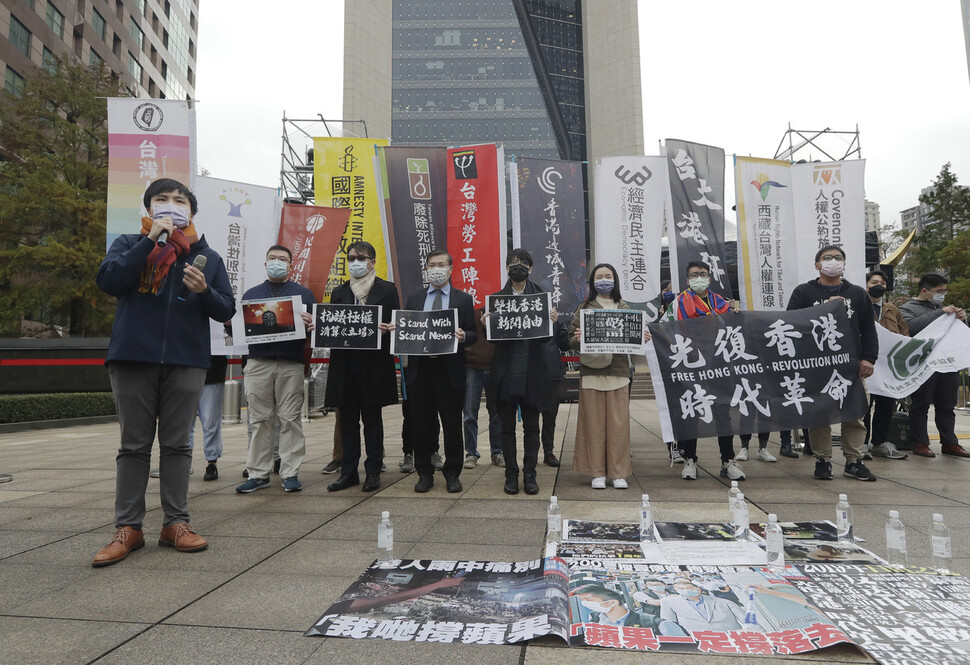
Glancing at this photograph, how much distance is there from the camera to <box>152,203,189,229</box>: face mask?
3350 mm

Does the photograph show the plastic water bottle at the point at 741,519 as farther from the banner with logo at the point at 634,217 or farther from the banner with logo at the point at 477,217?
the banner with logo at the point at 477,217

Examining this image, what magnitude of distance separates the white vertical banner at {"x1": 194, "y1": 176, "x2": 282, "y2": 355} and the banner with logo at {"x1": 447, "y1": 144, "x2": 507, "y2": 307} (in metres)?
2.18

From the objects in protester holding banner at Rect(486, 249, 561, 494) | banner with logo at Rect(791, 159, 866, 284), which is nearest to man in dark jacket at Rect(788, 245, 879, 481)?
banner with logo at Rect(791, 159, 866, 284)

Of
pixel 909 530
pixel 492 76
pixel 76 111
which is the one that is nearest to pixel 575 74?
pixel 492 76

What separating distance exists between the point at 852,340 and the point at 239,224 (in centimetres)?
663

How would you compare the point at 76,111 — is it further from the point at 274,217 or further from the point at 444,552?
the point at 444,552

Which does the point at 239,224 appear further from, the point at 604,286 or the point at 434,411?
the point at 604,286

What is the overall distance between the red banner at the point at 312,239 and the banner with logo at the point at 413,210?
0.70 m

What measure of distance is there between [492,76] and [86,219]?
4138 centimetres

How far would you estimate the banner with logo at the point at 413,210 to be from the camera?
273 inches

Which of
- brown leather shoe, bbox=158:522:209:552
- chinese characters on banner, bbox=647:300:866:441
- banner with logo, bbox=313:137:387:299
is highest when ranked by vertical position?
banner with logo, bbox=313:137:387:299

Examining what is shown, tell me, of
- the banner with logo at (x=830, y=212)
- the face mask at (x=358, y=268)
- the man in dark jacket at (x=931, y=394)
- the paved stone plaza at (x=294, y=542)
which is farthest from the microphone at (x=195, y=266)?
the man in dark jacket at (x=931, y=394)

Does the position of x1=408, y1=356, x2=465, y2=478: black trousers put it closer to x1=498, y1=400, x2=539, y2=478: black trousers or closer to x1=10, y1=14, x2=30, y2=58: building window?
x1=498, y1=400, x2=539, y2=478: black trousers

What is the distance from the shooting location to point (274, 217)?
6629 mm
